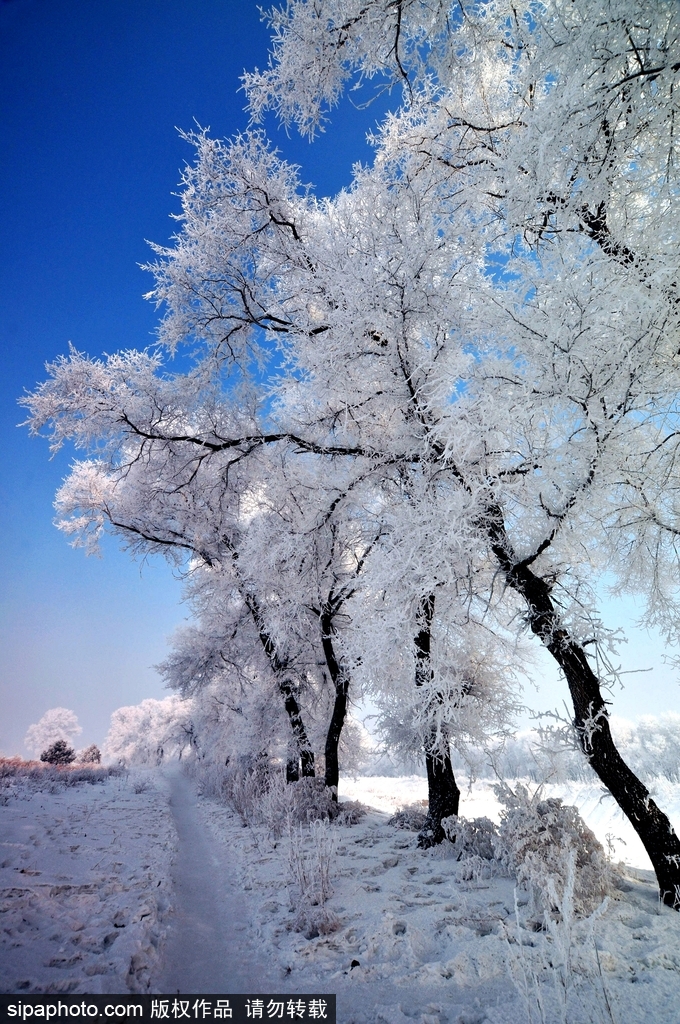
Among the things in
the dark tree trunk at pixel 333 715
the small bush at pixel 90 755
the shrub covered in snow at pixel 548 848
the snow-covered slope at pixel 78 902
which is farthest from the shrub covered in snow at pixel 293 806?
the small bush at pixel 90 755

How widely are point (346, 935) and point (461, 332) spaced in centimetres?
591

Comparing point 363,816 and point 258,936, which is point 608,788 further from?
point 363,816

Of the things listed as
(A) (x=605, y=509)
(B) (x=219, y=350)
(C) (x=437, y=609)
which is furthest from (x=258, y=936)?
(B) (x=219, y=350)

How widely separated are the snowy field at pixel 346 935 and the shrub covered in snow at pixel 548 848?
0.67 feet

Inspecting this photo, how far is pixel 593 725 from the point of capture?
15.8 ft

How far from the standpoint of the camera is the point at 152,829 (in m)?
8.20

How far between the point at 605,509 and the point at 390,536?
96.7 inches

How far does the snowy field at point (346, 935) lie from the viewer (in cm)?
258

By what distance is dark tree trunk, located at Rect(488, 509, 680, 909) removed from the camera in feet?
14.7

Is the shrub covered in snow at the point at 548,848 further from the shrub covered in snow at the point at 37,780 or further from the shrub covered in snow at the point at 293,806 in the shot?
the shrub covered in snow at the point at 37,780

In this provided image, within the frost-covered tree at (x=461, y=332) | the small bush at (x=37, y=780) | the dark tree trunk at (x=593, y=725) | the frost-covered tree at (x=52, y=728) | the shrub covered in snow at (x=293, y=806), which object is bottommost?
the frost-covered tree at (x=52, y=728)

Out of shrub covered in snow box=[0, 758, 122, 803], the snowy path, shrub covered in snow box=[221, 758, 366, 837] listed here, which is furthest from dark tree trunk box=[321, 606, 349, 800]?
shrub covered in snow box=[0, 758, 122, 803]

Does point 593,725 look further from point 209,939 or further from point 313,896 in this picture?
point 209,939

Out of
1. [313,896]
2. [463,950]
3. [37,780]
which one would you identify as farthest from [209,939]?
[37,780]
